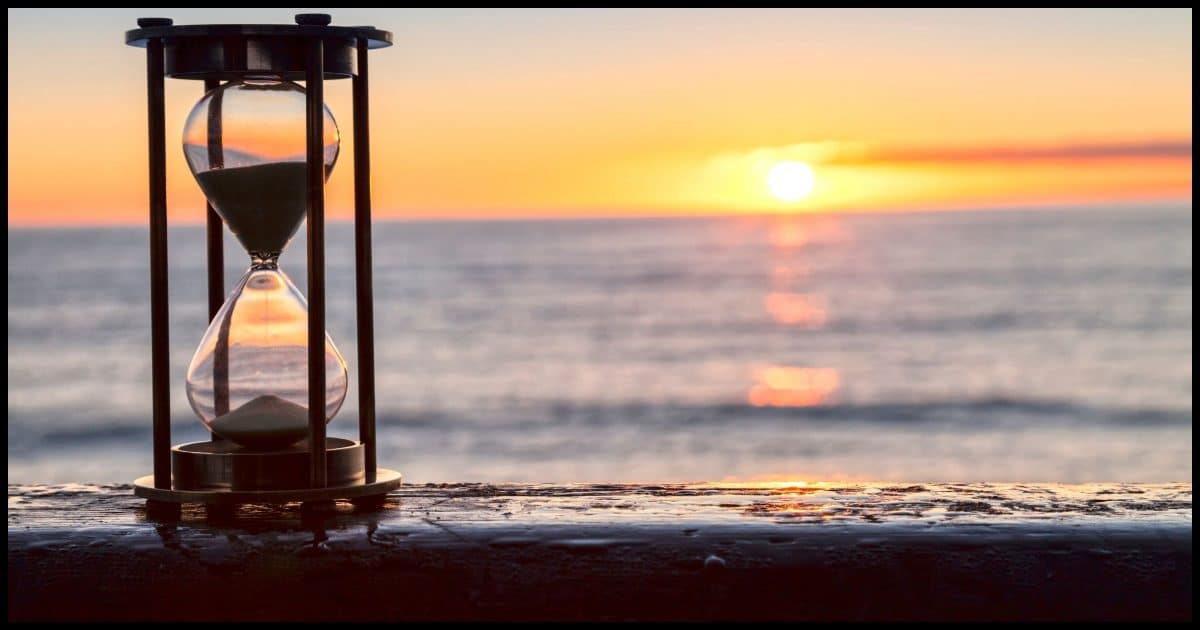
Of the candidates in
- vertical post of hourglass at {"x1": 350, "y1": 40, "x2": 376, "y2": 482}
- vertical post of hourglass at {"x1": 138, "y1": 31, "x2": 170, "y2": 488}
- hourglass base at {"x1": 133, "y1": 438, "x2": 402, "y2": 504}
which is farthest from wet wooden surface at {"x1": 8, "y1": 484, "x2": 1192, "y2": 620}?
vertical post of hourglass at {"x1": 350, "y1": 40, "x2": 376, "y2": 482}

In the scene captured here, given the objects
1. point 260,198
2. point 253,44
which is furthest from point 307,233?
point 253,44

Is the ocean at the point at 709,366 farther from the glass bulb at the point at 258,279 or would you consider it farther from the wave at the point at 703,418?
the glass bulb at the point at 258,279

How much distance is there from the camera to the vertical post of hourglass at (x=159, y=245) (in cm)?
256

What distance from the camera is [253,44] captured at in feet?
→ 8.45

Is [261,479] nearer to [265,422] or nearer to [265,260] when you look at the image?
[265,422]

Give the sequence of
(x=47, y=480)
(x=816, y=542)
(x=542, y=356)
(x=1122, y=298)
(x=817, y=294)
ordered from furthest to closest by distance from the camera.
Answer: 1. (x=817, y=294)
2. (x=1122, y=298)
3. (x=542, y=356)
4. (x=47, y=480)
5. (x=816, y=542)

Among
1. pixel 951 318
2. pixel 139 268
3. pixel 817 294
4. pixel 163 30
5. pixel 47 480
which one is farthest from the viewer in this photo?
pixel 139 268

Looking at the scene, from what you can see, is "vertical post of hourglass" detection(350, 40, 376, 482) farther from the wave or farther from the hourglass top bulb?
the wave

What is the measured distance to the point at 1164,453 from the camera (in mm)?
17484

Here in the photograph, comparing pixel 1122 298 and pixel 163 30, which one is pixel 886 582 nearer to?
pixel 163 30

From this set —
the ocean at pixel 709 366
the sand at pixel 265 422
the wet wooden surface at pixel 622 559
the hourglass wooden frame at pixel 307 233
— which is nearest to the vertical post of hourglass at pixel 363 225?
the hourglass wooden frame at pixel 307 233

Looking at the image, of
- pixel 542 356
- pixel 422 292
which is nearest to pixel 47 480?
pixel 542 356

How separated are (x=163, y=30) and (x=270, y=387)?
582 millimetres

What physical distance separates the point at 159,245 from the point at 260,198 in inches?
6.9
